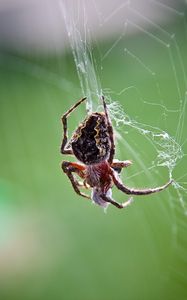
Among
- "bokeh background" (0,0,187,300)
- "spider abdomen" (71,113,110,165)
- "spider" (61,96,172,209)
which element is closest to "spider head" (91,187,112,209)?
"spider" (61,96,172,209)

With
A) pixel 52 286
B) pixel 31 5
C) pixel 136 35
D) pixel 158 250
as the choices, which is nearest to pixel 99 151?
pixel 158 250

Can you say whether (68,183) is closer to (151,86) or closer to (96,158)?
(151,86)

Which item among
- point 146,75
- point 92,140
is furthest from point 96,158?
point 146,75

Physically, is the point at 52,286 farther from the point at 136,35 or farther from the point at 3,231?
the point at 136,35

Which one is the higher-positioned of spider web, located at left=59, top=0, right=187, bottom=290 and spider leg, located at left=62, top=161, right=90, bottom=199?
spider web, located at left=59, top=0, right=187, bottom=290

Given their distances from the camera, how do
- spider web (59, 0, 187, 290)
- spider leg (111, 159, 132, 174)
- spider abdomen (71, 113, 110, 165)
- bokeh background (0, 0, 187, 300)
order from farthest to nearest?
bokeh background (0, 0, 187, 300) < spider web (59, 0, 187, 290) < spider leg (111, 159, 132, 174) < spider abdomen (71, 113, 110, 165)

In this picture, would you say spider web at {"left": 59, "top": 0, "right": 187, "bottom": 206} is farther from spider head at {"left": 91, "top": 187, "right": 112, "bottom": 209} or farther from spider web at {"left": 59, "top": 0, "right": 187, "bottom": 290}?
spider head at {"left": 91, "top": 187, "right": 112, "bottom": 209}

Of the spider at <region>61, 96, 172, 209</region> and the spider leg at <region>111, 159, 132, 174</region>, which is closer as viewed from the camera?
the spider at <region>61, 96, 172, 209</region>
